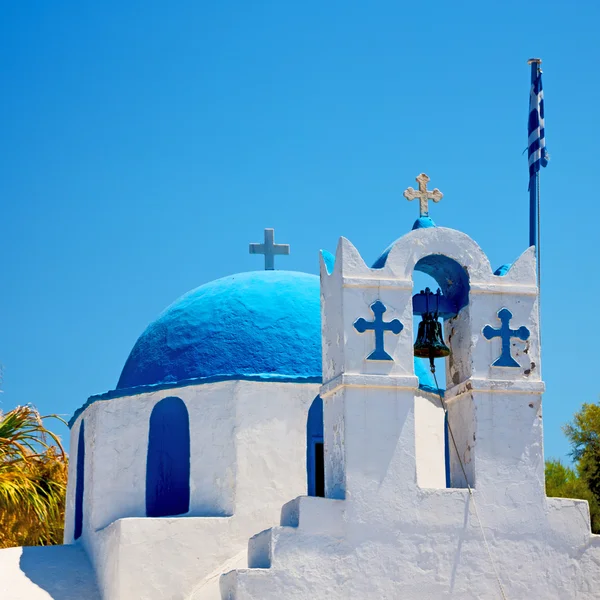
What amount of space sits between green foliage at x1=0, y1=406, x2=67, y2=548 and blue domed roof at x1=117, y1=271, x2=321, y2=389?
3734 millimetres

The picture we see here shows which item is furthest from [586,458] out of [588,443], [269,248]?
[269,248]

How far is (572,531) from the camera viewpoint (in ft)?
36.5

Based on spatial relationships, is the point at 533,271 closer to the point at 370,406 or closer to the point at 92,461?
the point at 370,406

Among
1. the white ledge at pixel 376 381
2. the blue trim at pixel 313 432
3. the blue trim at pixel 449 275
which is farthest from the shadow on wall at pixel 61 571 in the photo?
the blue trim at pixel 449 275

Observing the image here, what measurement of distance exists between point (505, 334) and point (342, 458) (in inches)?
74.3

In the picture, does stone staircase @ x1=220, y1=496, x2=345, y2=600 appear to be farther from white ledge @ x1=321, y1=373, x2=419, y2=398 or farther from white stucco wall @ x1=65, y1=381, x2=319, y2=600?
white stucco wall @ x1=65, y1=381, x2=319, y2=600

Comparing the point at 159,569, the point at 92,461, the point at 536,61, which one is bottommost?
the point at 159,569

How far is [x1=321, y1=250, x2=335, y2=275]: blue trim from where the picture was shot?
1160 centimetres

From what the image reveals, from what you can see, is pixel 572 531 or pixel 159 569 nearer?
pixel 572 531

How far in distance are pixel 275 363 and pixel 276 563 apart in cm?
361

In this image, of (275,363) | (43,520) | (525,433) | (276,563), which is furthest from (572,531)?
(43,520)

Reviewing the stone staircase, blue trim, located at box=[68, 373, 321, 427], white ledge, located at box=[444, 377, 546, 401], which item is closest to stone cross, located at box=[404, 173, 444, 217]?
white ledge, located at box=[444, 377, 546, 401]

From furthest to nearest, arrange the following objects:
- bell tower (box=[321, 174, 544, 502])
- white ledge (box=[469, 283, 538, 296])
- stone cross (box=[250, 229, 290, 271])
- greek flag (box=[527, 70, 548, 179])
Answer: stone cross (box=[250, 229, 290, 271]) → greek flag (box=[527, 70, 548, 179]) → white ledge (box=[469, 283, 538, 296]) → bell tower (box=[321, 174, 544, 502])

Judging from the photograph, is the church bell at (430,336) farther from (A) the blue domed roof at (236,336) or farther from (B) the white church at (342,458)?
(A) the blue domed roof at (236,336)
